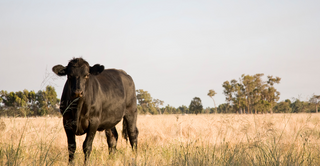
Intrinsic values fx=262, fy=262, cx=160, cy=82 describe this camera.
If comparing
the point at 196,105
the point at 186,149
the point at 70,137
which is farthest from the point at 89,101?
the point at 196,105

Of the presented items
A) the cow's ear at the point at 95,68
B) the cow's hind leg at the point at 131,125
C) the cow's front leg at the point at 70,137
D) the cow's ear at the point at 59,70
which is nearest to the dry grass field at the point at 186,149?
the cow's front leg at the point at 70,137

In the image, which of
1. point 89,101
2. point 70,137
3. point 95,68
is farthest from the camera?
point 95,68

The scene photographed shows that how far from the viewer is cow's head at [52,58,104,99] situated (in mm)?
4520

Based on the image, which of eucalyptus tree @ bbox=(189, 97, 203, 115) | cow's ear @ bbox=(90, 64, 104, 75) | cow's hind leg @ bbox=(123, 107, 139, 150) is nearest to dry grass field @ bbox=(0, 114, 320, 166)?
cow's hind leg @ bbox=(123, 107, 139, 150)

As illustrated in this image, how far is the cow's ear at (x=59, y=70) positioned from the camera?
5012 millimetres

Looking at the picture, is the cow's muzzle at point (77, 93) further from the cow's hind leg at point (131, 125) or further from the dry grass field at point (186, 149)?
the cow's hind leg at point (131, 125)

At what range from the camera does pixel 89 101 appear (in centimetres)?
518

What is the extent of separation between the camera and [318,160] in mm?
4438

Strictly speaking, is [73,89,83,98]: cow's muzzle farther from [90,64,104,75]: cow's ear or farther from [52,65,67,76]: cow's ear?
[90,64,104,75]: cow's ear

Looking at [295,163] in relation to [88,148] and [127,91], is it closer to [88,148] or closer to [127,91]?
[88,148]

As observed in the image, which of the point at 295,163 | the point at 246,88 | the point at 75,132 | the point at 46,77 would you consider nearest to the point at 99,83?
the point at 75,132

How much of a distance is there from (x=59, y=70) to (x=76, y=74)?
528 millimetres

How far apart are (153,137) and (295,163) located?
5.30m

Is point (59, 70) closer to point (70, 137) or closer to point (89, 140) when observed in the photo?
point (70, 137)
